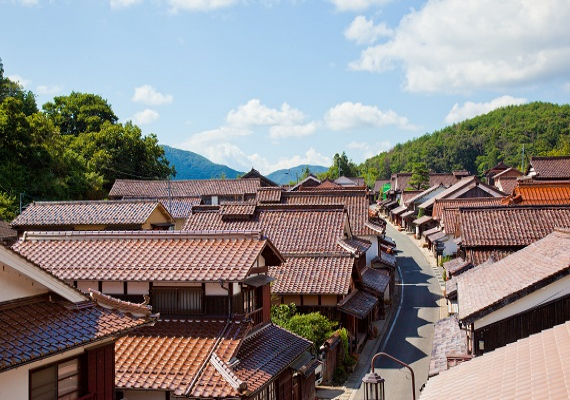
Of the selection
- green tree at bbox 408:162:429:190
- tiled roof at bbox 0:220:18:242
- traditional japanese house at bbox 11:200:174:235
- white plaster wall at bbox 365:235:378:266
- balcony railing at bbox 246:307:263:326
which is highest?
green tree at bbox 408:162:429:190

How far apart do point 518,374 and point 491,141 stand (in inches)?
6220

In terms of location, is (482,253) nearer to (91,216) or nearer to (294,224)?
(294,224)

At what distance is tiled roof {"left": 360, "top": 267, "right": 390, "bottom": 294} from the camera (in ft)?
101

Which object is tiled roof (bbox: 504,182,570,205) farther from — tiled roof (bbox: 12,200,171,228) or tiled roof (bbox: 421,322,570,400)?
tiled roof (bbox: 421,322,570,400)

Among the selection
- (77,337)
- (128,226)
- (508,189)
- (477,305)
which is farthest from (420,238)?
(77,337)

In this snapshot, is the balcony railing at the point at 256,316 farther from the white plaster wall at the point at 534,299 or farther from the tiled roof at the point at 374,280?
the tiled roof at the point at 374,280

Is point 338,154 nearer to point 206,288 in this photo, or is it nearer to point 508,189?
point 508,189

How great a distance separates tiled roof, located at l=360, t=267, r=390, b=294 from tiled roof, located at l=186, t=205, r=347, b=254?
9.65ft

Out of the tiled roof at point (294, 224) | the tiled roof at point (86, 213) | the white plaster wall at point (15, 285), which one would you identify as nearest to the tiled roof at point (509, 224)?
the tiled roof at point (294, 224)

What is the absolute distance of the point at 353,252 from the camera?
27.8 metres

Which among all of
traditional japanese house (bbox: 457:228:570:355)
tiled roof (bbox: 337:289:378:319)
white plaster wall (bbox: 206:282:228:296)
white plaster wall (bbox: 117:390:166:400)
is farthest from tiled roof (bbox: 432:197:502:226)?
Answer: white plaster wall (bbox: 117:390:166:400)

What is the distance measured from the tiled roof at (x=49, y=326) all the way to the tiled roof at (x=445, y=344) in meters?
9.53

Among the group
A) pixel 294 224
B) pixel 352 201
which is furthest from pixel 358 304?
pixel 352 201

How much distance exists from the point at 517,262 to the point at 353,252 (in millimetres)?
9461
